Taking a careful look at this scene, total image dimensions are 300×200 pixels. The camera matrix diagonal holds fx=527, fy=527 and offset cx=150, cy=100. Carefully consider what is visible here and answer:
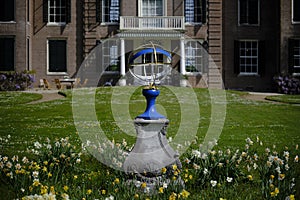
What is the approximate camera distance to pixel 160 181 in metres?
6.36

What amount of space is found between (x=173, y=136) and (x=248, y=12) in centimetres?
2165

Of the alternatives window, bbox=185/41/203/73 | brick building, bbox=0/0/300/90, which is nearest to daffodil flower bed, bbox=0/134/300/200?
brick building, bbox=0/0/300/90

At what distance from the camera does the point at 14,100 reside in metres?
20.8

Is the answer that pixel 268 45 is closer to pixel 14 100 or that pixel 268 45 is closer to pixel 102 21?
pixel 102 21

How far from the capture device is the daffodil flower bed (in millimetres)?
5848

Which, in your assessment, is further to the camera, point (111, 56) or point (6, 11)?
point (111, 56)

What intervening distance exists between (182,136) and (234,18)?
2132cm

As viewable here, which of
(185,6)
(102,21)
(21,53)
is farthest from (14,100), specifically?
(185,6)

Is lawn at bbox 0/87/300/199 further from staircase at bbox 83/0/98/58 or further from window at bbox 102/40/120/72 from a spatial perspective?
staircase at bbox 83/0/98/58

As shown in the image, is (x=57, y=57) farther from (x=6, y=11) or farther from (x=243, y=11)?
(x=243, y=11)

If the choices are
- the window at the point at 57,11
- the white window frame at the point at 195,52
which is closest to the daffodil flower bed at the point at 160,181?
the white window frame at the point at 195,52

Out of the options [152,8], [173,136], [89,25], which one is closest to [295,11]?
[152,8]

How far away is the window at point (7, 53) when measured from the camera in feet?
99.1

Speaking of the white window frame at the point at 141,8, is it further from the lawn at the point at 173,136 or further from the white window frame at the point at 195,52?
the lawn at the point at 173,136
